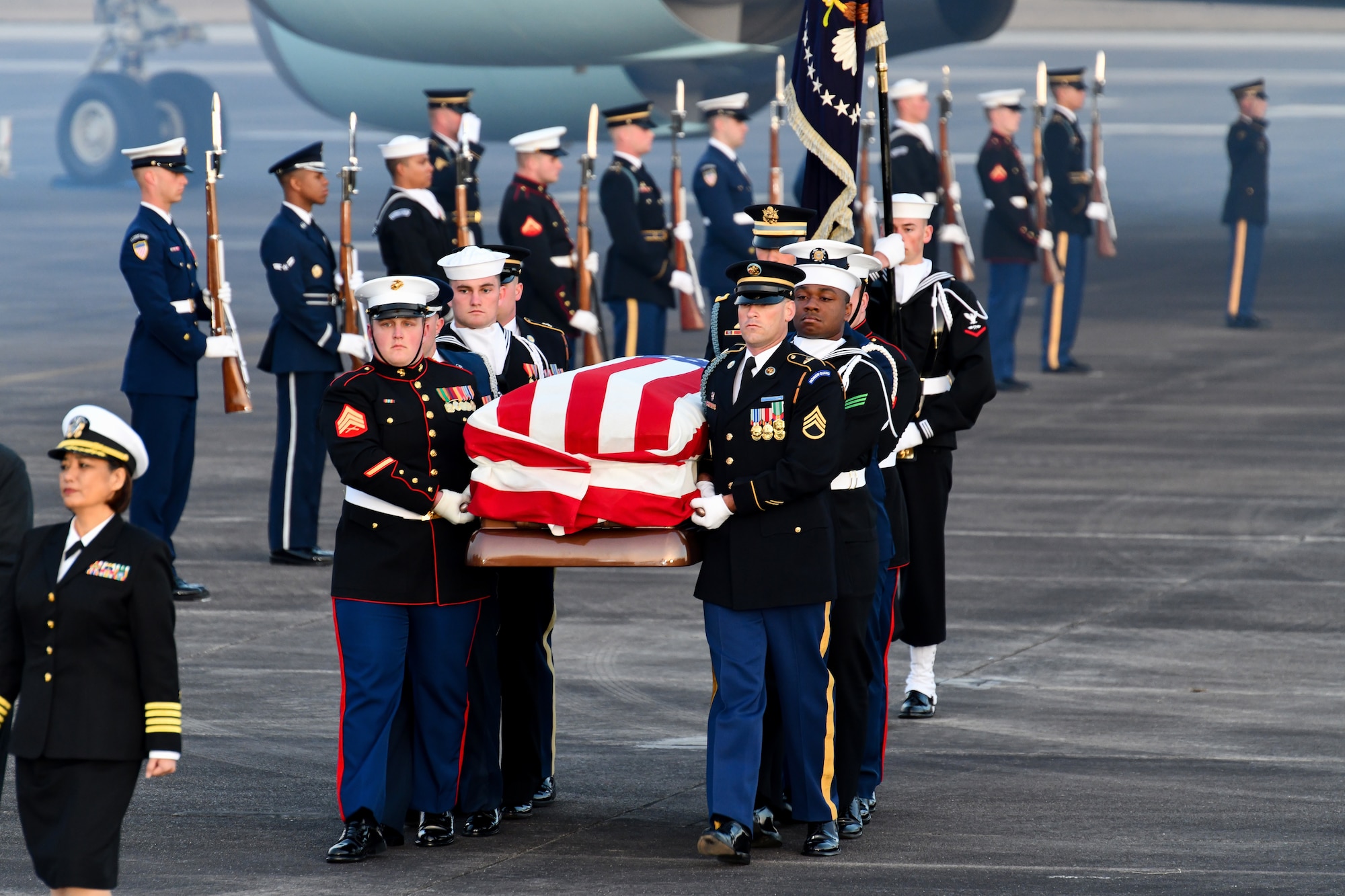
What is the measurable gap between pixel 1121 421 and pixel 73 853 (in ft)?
34.8

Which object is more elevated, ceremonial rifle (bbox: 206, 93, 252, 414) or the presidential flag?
the presidential flag

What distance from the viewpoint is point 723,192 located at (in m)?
14.8

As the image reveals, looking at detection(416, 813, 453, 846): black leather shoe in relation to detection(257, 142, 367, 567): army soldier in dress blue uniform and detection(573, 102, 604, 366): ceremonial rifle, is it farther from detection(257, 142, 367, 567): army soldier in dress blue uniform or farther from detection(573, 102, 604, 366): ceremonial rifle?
detection(573, 102, 604, 366): ceremonial rifle

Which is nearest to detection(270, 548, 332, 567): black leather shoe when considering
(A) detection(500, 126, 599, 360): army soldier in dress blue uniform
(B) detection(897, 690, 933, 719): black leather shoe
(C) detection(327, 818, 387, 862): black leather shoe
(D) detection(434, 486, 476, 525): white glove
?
(A) detection(500, 126, 599, 360): army soldier in dress blue uniform

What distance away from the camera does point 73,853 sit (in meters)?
4.72

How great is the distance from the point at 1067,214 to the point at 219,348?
30.0ft

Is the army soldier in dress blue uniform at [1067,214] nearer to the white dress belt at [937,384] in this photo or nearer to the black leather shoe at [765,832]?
the white dress belt at [937,384]

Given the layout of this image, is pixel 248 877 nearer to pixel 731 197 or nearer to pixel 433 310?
pixel 433 310

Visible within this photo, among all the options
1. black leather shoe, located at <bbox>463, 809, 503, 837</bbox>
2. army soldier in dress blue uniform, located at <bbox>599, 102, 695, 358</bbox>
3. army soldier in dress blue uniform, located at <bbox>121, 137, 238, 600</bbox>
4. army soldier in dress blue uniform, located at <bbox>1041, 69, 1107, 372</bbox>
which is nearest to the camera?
black leather shoe, located at <bbox>463, 809, 503, 837</bbox>

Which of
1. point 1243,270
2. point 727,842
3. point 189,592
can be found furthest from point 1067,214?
point 727,842

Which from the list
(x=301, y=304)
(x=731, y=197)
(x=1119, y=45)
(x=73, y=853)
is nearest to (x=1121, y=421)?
(x=731, y=197)

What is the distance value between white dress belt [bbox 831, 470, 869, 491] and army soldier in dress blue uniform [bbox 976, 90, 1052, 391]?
979cm

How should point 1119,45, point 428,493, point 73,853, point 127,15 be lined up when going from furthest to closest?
1. point 1119,45
2. point 127,15
3. point 428,493
4. point 73,853

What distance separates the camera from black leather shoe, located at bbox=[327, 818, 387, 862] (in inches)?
231
